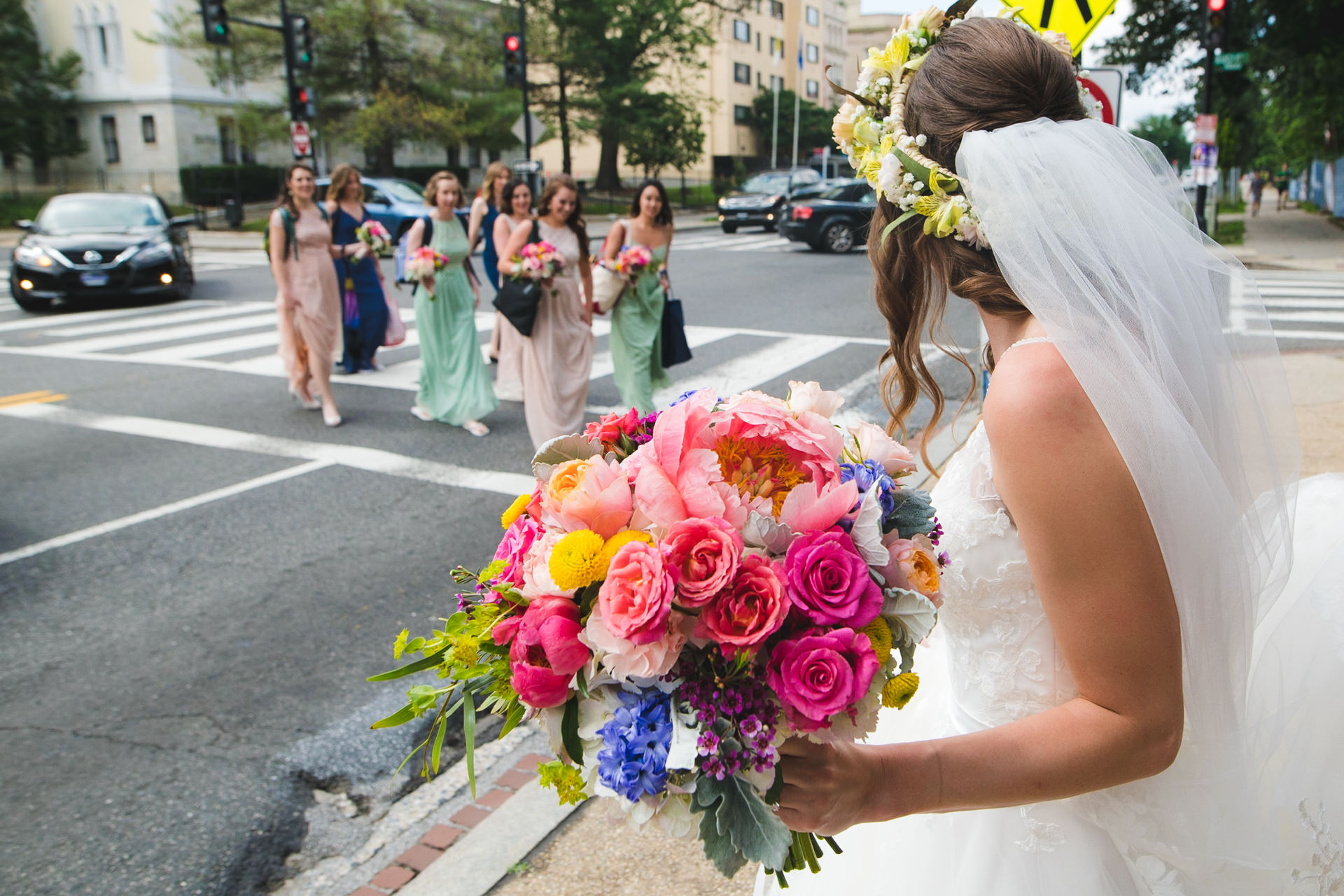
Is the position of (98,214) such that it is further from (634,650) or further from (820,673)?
(820,673)

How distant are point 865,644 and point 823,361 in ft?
30.4

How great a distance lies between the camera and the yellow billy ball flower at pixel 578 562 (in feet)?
4.33

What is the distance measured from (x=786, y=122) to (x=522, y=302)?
66379 mm

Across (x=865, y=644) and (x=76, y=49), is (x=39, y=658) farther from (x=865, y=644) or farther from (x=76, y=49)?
(x=76, y=49)

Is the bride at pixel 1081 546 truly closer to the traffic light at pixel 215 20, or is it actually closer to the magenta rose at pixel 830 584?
the magenta rose at pixel 830 584

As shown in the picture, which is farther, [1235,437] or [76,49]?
[76,49]

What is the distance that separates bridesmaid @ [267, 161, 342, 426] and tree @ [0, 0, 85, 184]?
4035 cm

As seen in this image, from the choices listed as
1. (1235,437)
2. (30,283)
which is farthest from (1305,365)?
(30,283)

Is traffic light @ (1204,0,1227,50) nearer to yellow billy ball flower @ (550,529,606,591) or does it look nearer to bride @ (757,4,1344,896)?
bride @ (757,4,1344,896)

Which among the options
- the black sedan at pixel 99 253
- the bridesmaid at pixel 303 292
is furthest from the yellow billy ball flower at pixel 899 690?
the black sedan at pixel 99 253

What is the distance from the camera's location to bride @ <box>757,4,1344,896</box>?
1.39 metres

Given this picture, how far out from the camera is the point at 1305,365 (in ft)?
29.6

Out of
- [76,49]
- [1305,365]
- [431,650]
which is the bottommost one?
[1305,365]

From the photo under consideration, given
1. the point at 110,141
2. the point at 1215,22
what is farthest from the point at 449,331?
the point at 110,141
